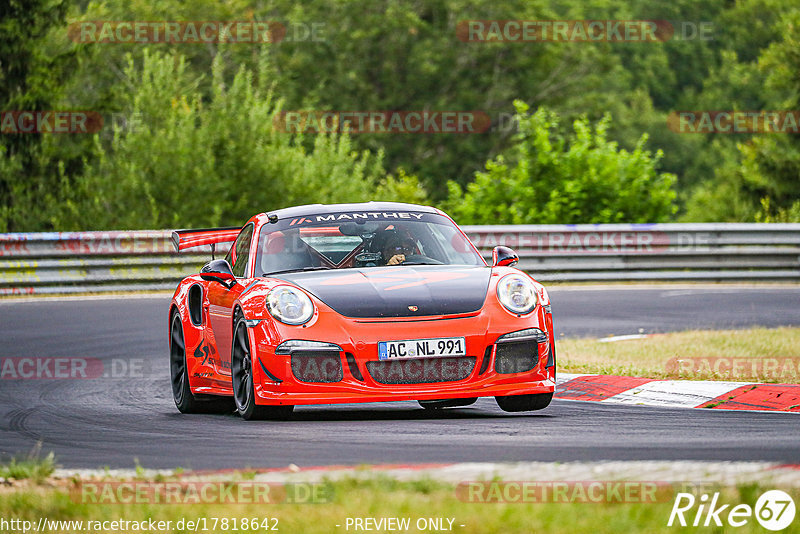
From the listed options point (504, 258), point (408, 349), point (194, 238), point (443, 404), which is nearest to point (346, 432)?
point (408, 349)

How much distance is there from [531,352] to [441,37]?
52148 mm

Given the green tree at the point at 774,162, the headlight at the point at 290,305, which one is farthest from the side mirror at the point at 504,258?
the green tree at the point at 774,162

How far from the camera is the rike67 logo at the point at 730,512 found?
4.69m

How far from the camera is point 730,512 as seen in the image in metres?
4.82

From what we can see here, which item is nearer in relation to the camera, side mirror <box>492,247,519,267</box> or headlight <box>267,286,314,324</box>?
headlight <box>267,286,314,324</box>

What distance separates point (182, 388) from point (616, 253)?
13351mm

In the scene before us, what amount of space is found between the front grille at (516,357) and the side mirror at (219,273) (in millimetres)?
1923

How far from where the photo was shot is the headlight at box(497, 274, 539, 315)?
8.34m

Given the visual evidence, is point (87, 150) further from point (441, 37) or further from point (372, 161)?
point (441, 37)

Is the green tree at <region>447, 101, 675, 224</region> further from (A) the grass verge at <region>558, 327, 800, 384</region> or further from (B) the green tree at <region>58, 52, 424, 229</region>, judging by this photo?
(A) the grass verge at <region>558, 327, 800, 384</region>

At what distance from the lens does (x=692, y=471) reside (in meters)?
5.68

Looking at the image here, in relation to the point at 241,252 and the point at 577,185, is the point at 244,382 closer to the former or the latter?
the point at 241,252

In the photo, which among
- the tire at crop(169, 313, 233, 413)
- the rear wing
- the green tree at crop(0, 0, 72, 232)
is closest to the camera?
the tire at crop(169, 313, 233, 413)

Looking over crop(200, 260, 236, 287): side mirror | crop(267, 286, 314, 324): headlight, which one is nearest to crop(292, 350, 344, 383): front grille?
crop(267, 286, 314, 324): headlight
